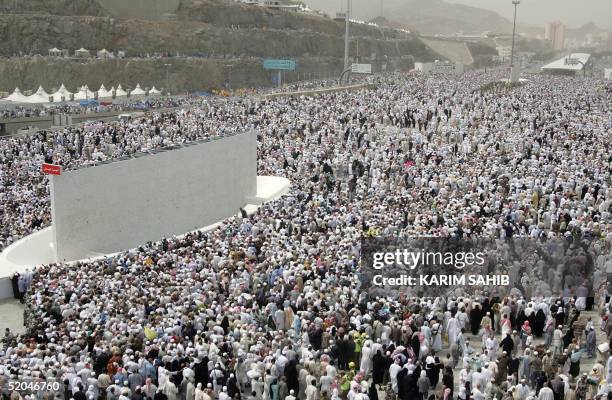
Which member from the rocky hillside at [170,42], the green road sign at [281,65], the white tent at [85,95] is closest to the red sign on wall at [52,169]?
the white tent at [85,95]

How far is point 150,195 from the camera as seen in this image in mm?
21234

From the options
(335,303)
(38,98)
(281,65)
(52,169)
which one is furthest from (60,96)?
(335,303)

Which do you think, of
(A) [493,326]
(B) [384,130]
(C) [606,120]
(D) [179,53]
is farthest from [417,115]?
(D) [179,53]

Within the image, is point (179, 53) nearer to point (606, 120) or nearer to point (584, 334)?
point (606, 120)

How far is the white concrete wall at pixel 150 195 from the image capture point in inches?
741

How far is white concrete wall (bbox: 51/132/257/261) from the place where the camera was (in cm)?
1883

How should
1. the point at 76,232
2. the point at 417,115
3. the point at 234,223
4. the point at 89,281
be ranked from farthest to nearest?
the point at 417,115 < the point at 234,223 < the point at 76,232 < the point at 89,281

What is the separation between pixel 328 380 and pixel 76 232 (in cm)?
1003

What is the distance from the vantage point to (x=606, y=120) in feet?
122

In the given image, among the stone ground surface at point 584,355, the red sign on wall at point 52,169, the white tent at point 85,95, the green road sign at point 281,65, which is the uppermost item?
the green road sign at point 281,65

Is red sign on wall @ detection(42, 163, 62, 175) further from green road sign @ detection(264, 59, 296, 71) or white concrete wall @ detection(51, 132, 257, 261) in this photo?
green road sign @ detection(264, 59, 296, 71)

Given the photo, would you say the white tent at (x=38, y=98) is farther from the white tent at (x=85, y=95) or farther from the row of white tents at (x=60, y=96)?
the white tent at (x=85, y=95)

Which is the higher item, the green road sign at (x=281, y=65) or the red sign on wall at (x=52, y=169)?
the green road sign at (x=281, y=65)

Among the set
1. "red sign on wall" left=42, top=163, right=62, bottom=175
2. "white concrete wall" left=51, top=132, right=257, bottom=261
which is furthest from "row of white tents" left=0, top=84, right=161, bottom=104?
"red sign on wall" left=42, top=163, right=62, bottom=175
